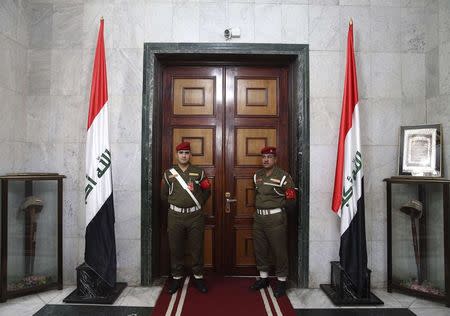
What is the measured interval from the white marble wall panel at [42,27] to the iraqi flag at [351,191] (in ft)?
11.6

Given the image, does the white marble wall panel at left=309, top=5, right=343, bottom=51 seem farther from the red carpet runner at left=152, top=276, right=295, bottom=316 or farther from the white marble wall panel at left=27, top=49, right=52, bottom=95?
the white marble wall panel at left=27, top=49, right=52, bottom=95

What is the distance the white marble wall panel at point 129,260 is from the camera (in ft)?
11.4

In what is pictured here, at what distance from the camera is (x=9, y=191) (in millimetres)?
3205

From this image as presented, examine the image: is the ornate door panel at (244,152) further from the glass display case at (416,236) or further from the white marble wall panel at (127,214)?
the glass display case at (416,236)

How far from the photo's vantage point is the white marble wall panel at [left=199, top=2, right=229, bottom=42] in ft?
11.5

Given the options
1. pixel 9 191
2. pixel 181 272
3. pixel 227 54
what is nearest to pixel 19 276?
pixel 9 191

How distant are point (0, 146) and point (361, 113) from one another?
4140 mm

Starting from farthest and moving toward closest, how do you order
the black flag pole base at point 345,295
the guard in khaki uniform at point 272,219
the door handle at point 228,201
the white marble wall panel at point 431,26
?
1. the door handle at point 228,201
2. the white marble wall panel at point 431,26
3. the guard in khaki uniform at point 272,219
4. the black flag pole base at point 345,295

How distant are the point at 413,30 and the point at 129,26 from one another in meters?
3.43

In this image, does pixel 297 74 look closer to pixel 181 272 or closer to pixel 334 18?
pixel 334 18

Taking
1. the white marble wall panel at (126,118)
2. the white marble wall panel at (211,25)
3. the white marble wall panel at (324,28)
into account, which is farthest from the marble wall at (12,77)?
the white marble wall panel at (324,28)

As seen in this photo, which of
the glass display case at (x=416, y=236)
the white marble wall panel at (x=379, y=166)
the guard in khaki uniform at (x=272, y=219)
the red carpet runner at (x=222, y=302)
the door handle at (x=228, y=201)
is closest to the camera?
the red carpet runner at (x=222, y=302)

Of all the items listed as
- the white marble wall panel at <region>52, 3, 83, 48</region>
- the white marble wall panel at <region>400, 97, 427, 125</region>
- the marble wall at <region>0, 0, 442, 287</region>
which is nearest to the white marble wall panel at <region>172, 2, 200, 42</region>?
the marble wall at <region>0, 0, 442, 287</region>

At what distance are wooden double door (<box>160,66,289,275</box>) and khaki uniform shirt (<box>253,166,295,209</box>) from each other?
449 mm
